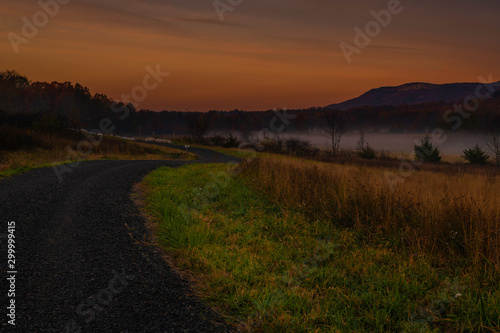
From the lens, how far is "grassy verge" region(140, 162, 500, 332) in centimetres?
400

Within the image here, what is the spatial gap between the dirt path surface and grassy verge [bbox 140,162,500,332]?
458mm

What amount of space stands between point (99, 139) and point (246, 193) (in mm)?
27037

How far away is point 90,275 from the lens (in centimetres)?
499

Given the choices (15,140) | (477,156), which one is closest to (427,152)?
(477,156)

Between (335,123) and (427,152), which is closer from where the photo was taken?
(427,152)

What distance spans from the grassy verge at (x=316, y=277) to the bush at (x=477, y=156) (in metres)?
33.3

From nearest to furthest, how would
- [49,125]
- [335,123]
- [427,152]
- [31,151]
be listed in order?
[31,151] → [49,125] → [427,152] → [335,123]

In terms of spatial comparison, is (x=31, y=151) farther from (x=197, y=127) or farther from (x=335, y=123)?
(x=335, y=123)

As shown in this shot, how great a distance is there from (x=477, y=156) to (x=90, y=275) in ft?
127

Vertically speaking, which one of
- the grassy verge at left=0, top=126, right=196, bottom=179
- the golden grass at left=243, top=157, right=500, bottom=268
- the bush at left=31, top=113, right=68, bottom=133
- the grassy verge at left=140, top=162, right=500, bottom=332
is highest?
the bush at left=31, top=113, right=68, bottom=133

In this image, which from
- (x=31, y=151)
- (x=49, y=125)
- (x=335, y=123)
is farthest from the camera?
(x=335, y=123)

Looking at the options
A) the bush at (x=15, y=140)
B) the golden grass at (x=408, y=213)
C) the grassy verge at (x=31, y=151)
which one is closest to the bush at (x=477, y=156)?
the golden grass at (x=408, y=213)

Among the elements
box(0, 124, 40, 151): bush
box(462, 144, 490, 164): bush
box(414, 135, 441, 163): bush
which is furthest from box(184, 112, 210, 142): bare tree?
box(462, 144, 490, 164): bush

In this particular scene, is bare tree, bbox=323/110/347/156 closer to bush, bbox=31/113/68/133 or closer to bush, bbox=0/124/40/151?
bush, bbox=31/113/68/133
